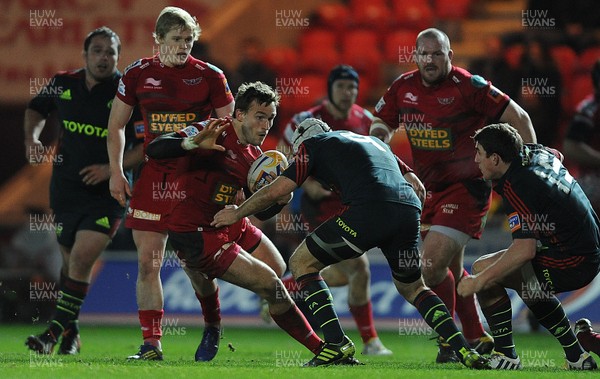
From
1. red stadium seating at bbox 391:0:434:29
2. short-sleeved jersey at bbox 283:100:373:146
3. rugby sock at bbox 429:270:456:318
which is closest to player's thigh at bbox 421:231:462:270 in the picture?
rugby sock at bbox 429:270:456:318

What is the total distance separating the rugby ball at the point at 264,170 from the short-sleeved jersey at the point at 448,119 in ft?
5.08

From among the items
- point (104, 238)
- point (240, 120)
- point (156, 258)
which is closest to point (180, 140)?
point (240, 120)

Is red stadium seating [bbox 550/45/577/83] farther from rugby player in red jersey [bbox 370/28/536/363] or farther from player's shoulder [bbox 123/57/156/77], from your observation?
player's shoulder [bbox 123/57/156/77]

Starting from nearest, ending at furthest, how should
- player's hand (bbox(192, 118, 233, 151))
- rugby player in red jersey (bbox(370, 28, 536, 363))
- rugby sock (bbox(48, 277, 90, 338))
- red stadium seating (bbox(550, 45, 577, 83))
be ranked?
1. player's hand (bbox(192, 118, 233, 151))
2. rugby player in red jersey (bbox(370, 28, 536, 363))
3. rugby sock (bbox(48, 277, 90, 338))
4. red stadium seating (bbox(550, 45, 577, 83))

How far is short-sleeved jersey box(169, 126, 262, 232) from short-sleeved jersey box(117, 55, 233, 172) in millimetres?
475

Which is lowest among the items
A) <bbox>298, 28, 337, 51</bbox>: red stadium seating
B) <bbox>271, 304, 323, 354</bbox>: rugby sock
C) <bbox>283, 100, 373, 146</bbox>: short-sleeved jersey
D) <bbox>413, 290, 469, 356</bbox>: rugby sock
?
<bbox>271, 304, 323, 354</bbox>: rugby sock

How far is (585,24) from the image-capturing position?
1673cm

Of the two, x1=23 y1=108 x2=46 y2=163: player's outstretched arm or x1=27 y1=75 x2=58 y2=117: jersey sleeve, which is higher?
x1=27 y1=75 x2=58 y2=117: jersey sleeve

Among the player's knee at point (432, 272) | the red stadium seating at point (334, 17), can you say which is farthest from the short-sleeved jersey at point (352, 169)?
the red stadium seating at point (334, 17)

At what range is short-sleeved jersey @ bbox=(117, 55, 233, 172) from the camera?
8414 mm

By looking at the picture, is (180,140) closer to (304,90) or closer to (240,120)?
(240,120)

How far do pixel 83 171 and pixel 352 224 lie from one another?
3.06m

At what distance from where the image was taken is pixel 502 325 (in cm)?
771

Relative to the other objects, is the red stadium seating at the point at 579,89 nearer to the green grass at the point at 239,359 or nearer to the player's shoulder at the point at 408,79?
the green grass at the point at 239,359
